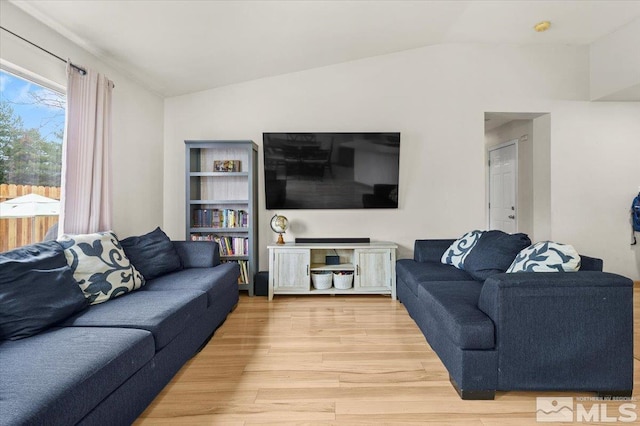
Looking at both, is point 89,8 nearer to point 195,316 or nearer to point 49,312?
point 49,312

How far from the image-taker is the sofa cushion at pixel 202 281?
8.33 feet

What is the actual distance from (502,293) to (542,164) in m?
3.43

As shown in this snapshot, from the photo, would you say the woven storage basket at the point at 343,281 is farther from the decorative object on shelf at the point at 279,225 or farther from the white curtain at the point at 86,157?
the white curtain at the point at 86,157

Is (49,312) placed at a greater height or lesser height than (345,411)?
greater

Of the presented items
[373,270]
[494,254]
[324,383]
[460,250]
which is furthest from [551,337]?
[373,270]

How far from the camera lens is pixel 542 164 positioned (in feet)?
14.3

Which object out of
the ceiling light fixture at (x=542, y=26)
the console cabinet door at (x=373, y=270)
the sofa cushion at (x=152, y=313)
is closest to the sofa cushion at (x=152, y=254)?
the sofa cushion at (x=152, y=313)

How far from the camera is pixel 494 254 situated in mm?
2613

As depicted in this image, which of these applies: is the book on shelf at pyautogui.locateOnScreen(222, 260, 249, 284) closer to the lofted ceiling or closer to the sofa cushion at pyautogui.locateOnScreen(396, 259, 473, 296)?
the sofa cushion at pyautogui.locateOnScreen(396, 259, 473, 296)

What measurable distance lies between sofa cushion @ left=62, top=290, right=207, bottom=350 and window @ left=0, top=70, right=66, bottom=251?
0.89m

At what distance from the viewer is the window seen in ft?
7.33

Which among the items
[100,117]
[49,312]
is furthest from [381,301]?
[100,117]

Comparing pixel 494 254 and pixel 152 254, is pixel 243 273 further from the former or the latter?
pixel 494 254

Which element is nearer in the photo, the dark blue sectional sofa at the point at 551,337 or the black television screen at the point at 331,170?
the dark blue sectional sofa at the point at 551,337
